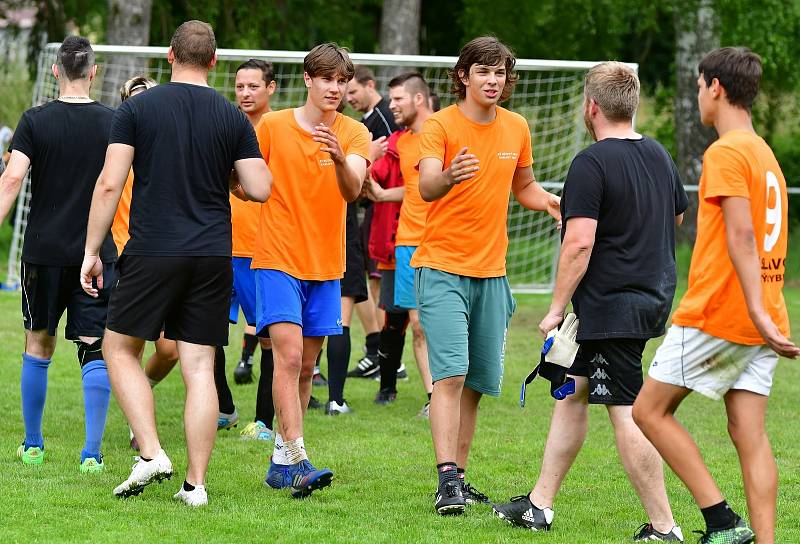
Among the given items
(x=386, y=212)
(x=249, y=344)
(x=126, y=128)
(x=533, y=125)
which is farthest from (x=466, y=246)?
(x=533, y=125)

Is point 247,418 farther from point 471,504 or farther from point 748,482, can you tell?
point 748,482

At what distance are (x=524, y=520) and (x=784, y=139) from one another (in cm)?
1858

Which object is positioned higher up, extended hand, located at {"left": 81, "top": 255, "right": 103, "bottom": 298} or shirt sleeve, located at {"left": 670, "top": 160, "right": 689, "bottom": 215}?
shirt sleeve, located at {"left": 670, "top": 160, "right": 689, "bottom": 215}

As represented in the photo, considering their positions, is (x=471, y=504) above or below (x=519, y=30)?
below

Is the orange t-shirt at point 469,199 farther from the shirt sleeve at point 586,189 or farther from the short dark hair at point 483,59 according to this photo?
the shirt sleeve at point 586,189

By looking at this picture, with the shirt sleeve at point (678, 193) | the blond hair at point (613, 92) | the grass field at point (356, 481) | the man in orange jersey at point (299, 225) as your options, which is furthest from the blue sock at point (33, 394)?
the shirt sleeve at point (678, 193)

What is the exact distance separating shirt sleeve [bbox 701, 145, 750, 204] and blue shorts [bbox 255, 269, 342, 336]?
242 centimetres

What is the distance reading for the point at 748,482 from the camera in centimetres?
474

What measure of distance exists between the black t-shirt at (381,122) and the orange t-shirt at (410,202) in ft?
2.32

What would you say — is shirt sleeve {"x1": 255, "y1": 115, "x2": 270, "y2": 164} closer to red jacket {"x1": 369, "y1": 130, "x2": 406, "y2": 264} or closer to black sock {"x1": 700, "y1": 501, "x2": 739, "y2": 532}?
red jacket {"x1": 369, "y1": 130, "x2": 406, "y2": 264}

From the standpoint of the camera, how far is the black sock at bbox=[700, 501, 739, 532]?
15.7 feet

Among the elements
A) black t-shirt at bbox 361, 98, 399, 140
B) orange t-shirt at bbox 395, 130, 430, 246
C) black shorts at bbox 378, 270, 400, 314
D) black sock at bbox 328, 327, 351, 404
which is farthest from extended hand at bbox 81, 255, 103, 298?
black t-shirt at bbox 361, 98, 399, 140

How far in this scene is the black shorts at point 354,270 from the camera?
9094 millimetres

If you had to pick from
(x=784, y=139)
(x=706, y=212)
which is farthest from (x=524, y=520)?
(x=784, y=139)
